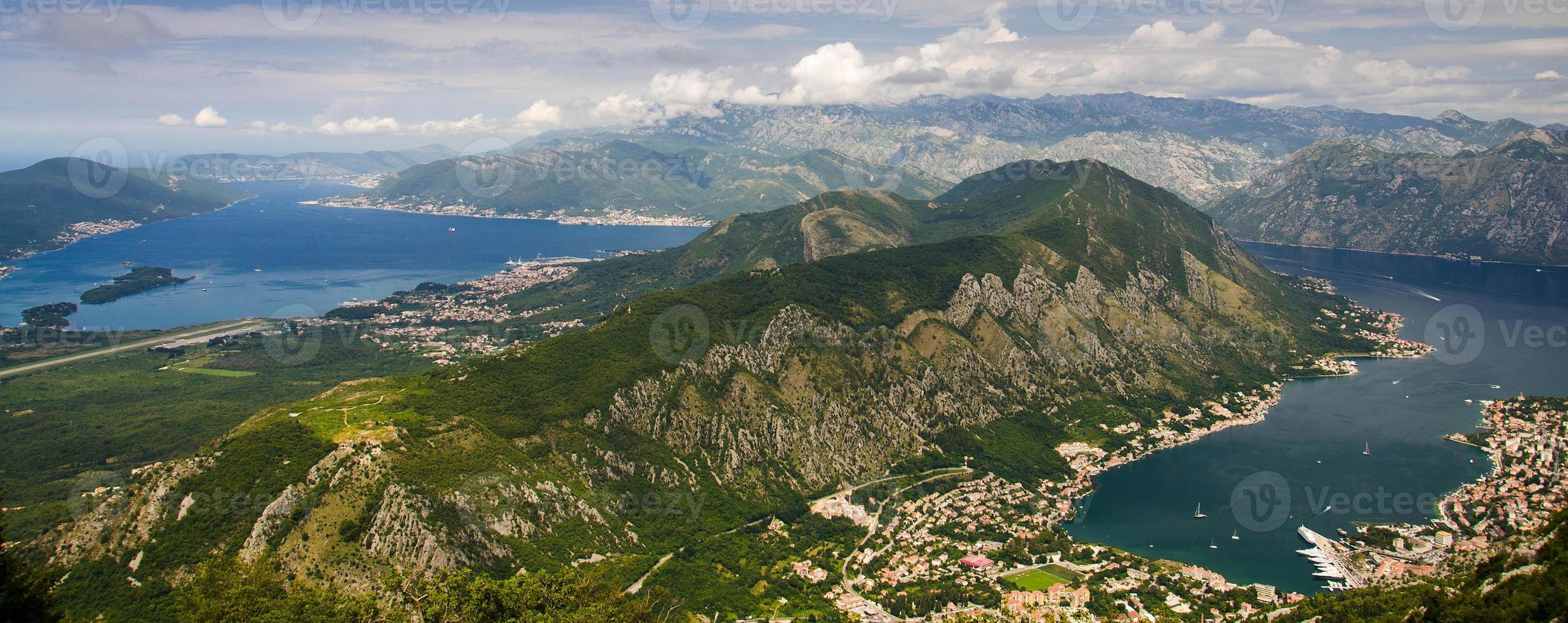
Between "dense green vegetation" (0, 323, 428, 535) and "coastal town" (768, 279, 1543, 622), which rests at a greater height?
"dense green vegetation" (0, 323, 428, 535)

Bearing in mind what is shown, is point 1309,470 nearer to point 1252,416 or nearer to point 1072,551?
point 1252,416

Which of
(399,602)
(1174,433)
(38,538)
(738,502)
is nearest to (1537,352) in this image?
(1174,433)

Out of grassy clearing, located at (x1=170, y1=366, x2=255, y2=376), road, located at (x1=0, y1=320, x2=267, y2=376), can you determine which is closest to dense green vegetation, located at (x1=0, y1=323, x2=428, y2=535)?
grassy clearing, located at (x1=170, y1=366, x2=255, y2=376)

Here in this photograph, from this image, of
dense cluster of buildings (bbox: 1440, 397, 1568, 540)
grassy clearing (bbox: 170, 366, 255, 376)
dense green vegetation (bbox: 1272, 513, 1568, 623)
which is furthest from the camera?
grassy clearing (bbox: 170, 366, 255, 376)

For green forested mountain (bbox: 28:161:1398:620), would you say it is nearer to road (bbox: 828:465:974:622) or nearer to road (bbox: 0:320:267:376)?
road (bbox: 828:465:974:622)

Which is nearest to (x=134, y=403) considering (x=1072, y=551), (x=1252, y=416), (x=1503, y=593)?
(x=1072, y=551)

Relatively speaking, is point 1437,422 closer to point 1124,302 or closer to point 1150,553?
point 1124,302
